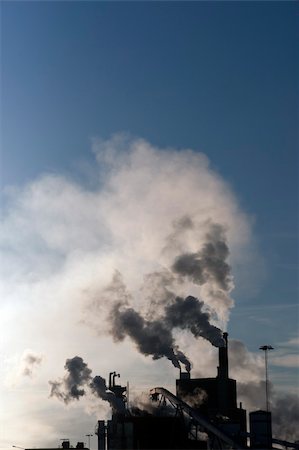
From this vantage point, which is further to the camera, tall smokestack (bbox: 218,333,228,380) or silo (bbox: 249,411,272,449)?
tall smokestack (bbox: 218,333,228,380)

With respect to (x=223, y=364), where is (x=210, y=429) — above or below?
below

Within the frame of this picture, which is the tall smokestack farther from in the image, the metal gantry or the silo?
the silo

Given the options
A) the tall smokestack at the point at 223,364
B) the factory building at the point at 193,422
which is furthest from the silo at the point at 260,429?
the tall smokestack at the point at 223,364

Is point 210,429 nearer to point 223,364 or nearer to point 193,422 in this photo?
point 193,422

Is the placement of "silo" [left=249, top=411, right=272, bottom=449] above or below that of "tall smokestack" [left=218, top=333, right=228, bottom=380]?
below

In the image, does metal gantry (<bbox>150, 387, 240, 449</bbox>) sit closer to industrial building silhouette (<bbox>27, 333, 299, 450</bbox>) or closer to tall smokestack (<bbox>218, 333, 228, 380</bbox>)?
industrial building silhouette (<bbox>27, 333, 299, 450</bbox>)

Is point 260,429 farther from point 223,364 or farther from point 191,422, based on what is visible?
point 223,364

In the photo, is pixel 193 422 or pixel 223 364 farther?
pixel 223 364

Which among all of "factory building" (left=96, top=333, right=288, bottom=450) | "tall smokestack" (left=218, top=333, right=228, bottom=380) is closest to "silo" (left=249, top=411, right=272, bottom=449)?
"factory building" (left=96, top=333, right=288, bottom=450)

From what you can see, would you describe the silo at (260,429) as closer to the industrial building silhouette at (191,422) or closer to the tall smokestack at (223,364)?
the industrial building silhouette at (191,422)

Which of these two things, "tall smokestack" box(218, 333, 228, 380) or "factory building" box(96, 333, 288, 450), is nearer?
"factory building" box(96, 333, 288, 450)

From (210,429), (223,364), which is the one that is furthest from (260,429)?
(223,364)

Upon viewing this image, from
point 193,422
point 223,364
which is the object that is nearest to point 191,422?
point 193,422

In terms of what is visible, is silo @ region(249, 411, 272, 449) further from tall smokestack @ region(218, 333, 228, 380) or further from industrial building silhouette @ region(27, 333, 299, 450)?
tall smokestack @ region(218, 333, 228, 380)
